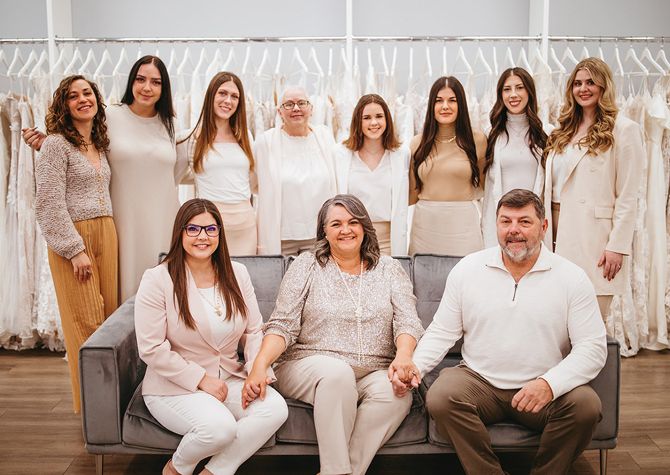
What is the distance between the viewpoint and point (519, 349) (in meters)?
2.43

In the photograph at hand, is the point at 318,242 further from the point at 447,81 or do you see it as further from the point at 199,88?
the point at 199,88

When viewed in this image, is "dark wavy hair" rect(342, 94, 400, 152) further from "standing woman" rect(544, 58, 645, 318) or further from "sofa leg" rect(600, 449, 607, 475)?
"sofa leg" rect(600, 449, 607, 475)

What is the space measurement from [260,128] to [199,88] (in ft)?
1.35

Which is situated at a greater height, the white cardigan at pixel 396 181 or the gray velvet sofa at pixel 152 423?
the white cardigan at pixel 396 181

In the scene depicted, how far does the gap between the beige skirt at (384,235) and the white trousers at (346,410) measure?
3.07 feet

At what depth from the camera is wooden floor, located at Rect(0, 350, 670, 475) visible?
2758 mm

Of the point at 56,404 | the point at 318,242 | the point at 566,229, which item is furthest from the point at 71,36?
the point at 566,229

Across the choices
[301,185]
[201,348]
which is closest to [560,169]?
[301,185]

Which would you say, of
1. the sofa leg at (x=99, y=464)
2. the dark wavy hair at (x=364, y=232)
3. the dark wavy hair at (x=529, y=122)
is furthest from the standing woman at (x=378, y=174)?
the sofa leg at (x=99, y=464)

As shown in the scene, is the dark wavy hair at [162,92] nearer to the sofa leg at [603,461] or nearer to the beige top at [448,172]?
the beige top at [448,172]

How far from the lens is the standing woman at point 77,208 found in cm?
280

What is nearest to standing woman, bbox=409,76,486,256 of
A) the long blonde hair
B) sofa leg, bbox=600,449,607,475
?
the long blonde hair

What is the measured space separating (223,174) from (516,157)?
130 cm

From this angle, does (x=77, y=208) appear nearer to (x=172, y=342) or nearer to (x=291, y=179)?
(x=172, y=342)
